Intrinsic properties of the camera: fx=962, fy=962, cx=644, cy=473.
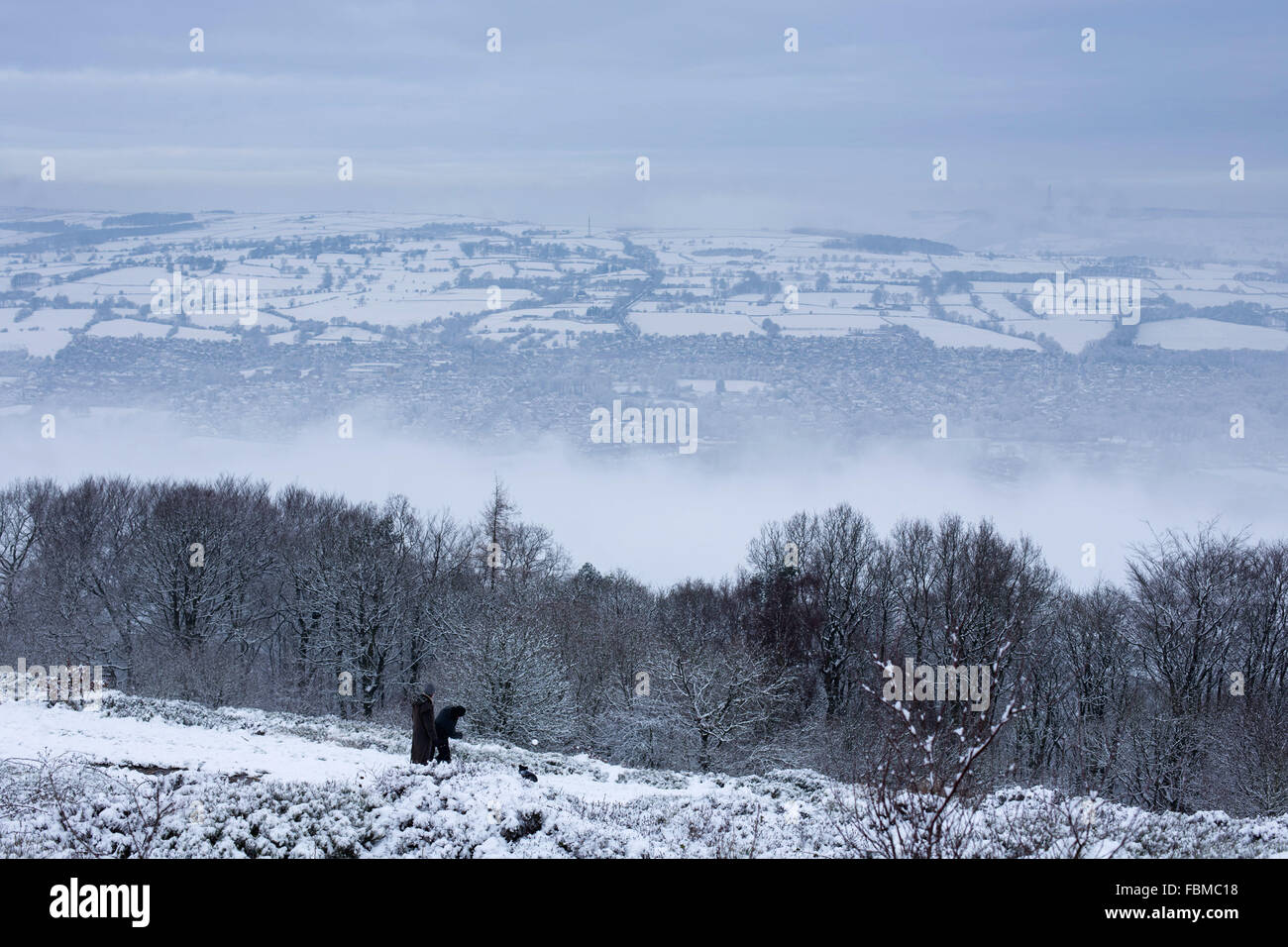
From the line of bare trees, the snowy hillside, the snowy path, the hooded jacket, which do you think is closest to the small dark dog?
the hooded jacket

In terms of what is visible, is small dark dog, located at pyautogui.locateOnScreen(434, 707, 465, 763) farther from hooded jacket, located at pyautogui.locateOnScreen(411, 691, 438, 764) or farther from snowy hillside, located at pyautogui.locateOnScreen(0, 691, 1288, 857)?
snowy hillside, located at pyautogui.locateOnScreen(0, 691, 1288, 857)

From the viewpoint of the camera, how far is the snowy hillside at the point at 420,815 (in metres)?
11.0

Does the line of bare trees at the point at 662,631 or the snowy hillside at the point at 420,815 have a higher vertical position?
the snowy hillside at the point at 420,815

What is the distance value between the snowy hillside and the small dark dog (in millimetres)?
800

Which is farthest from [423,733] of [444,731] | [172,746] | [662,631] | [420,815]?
[662,631]

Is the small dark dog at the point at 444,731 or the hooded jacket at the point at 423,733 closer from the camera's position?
the hooded jacket at the point at 423,733

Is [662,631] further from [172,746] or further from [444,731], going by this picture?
[444,731]

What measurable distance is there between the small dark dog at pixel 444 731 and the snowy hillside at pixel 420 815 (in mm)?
800

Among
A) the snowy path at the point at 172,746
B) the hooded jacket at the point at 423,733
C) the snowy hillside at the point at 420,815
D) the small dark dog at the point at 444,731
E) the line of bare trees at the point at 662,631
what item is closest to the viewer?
the snowy hillside at the point at 420,815

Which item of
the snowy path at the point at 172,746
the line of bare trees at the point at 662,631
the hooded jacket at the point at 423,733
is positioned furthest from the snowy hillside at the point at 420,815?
the line of bare trees at the point at 662,631

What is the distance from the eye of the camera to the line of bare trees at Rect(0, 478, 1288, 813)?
35594 millimetres

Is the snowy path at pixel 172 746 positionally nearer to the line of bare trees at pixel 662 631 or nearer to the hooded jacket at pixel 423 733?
→ the hooded jacket at pixel 423 733

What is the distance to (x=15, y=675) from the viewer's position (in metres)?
29.6
